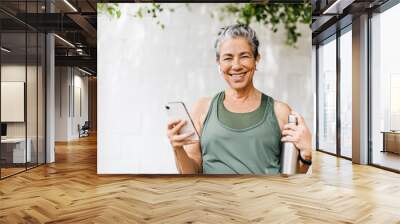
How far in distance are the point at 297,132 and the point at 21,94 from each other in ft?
15.2

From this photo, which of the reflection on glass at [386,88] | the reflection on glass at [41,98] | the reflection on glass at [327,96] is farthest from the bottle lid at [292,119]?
the reflection on glass at [41,98]

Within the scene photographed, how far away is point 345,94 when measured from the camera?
9.24m

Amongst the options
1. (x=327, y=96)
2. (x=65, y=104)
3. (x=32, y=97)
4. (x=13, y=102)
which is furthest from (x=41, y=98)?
(x=65, y=104)

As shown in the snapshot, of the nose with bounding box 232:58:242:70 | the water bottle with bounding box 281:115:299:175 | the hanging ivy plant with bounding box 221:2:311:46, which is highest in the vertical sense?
the hanging ivy plant with bounding box 221:2:311:46

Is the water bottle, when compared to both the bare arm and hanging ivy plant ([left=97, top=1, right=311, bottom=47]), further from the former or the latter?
hanging ivy plant ([left=97, top=1, right=311, bottom=47])

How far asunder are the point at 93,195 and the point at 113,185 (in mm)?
662

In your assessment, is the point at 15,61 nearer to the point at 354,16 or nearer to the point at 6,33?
the point at 6,33

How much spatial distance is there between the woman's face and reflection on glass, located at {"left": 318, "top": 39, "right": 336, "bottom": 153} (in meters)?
4.62

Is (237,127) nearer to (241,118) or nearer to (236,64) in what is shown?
(241,118)

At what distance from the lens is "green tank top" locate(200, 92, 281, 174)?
603 cm

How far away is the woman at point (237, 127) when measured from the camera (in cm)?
604

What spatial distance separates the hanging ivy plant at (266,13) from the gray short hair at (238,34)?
107mm

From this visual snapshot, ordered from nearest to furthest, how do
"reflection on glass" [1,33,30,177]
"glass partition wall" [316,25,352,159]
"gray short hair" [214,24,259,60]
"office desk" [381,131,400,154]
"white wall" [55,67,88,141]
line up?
1. "gray short hair" [214,24,259,60]
2. "reflection on glass" [1,33,30,177]
3. "office desk" [381,131,400,154]
4. "glass partition wall" [316,25,352,159]
5. "white wall" [55,67,88,141]

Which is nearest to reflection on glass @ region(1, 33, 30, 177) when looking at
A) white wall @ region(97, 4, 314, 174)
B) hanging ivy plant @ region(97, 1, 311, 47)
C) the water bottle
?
white wall @ region(97, 4, 314, 174)
